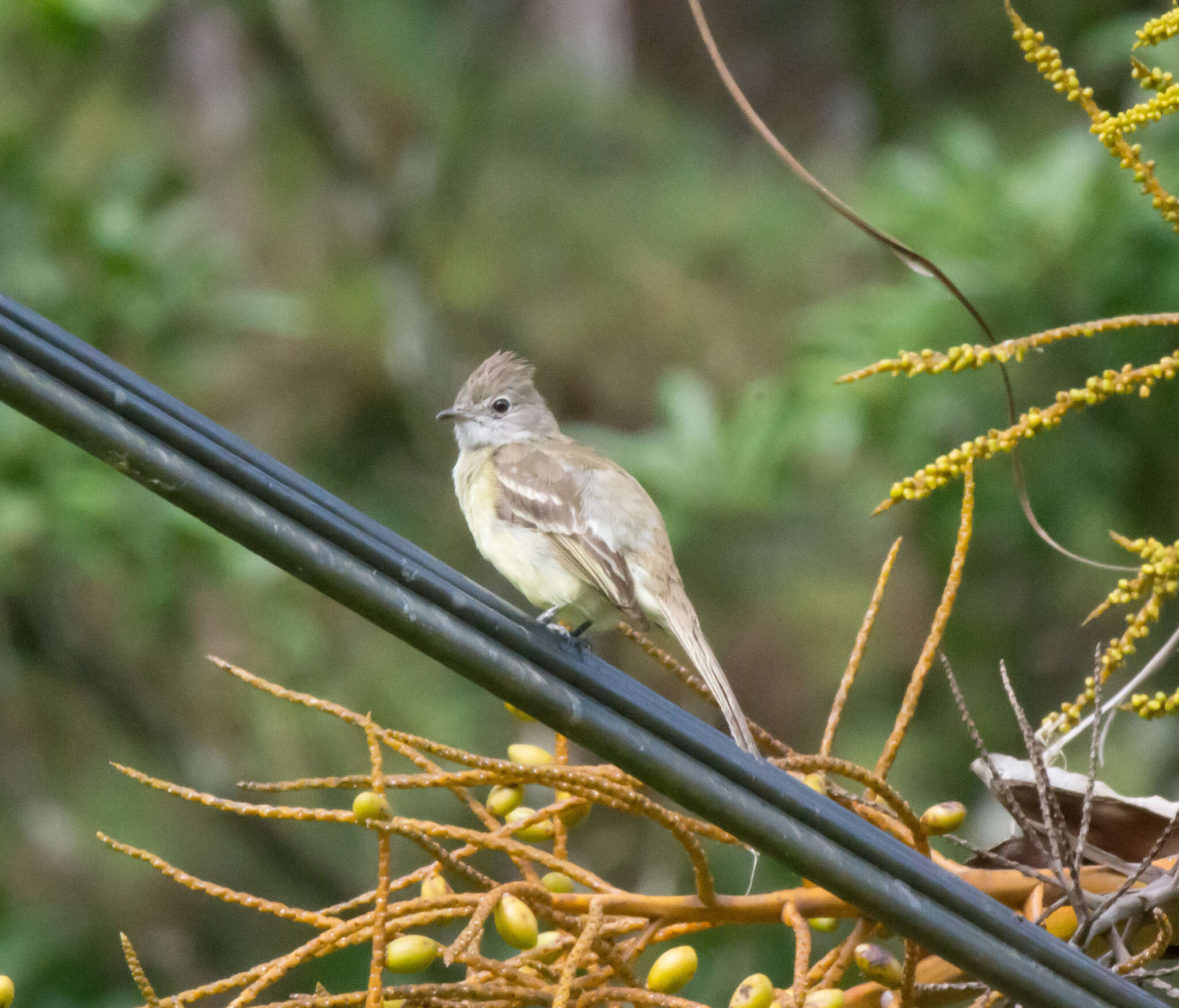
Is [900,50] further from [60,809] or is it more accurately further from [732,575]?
[60,809]

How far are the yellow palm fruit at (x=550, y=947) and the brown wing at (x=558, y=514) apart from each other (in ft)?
2.91

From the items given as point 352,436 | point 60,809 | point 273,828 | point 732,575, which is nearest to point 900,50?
point 732,575

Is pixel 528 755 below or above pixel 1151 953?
above

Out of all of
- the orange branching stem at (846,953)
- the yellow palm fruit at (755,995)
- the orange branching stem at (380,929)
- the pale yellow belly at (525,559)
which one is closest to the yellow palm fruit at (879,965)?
the orange branching stem at (846,953)

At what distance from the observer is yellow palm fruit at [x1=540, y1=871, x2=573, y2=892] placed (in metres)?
1.87

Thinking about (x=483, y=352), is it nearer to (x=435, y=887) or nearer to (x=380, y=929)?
(x=435, y=887)

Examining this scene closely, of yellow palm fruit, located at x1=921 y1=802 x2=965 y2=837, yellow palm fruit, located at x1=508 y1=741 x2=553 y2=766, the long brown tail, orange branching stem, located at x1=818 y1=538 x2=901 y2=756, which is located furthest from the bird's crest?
yellow palm fruit, located at x1=921 y1=802 x2=965 y2=837

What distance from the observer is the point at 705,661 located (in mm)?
2510

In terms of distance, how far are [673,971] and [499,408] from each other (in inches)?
85.5

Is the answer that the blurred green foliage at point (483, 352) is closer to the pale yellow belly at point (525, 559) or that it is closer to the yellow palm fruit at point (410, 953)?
the pale yellow belly at point (525, 559)

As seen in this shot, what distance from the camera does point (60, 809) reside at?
22.6 ft

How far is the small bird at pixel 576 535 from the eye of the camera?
282 centimetres

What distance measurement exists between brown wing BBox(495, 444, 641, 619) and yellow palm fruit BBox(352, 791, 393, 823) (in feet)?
4.00

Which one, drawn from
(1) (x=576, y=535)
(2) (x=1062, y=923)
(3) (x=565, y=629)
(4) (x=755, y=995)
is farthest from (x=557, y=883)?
(1) (x=576, y=535)
